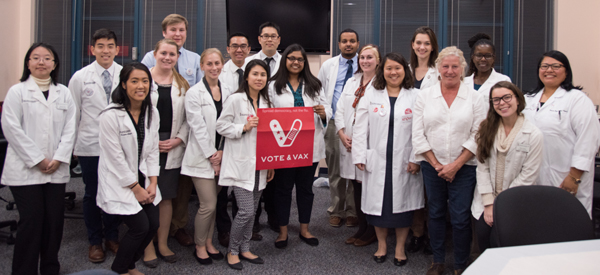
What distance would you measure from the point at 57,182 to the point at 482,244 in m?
2.49

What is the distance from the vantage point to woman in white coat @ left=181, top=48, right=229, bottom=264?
284cm

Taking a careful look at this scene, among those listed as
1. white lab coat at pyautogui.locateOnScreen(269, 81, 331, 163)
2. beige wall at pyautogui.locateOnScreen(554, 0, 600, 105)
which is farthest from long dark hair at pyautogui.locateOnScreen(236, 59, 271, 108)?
beige wall at pyautogui.locateOnScreen(554, 0, 600, 105)

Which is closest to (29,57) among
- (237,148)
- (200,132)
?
(200,132)

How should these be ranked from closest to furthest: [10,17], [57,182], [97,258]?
[57,182], [97,258], [10,17]

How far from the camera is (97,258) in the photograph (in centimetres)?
297

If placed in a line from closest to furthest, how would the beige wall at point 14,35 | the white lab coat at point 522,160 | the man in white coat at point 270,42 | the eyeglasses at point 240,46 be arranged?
the white lab coat at point 522,160, the eyeglasses at point 240,46, the man in white coat at point 270,42, the beige wall at point 14,35

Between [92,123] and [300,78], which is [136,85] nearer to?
[92,123]

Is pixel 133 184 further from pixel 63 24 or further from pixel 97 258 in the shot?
pixel 63 24

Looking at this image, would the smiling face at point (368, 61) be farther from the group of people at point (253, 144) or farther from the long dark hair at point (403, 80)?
the long dark hair at point (403, 80)

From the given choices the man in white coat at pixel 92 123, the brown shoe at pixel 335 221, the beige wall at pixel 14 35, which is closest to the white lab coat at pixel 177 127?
the man in white coat at pixel 92 123

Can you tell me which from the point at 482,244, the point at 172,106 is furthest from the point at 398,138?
the point at 172,106

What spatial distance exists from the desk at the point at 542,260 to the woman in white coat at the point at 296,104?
1789 millimetres

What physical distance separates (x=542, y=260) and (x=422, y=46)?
6.95 feet

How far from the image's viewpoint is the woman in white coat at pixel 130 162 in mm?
2408
